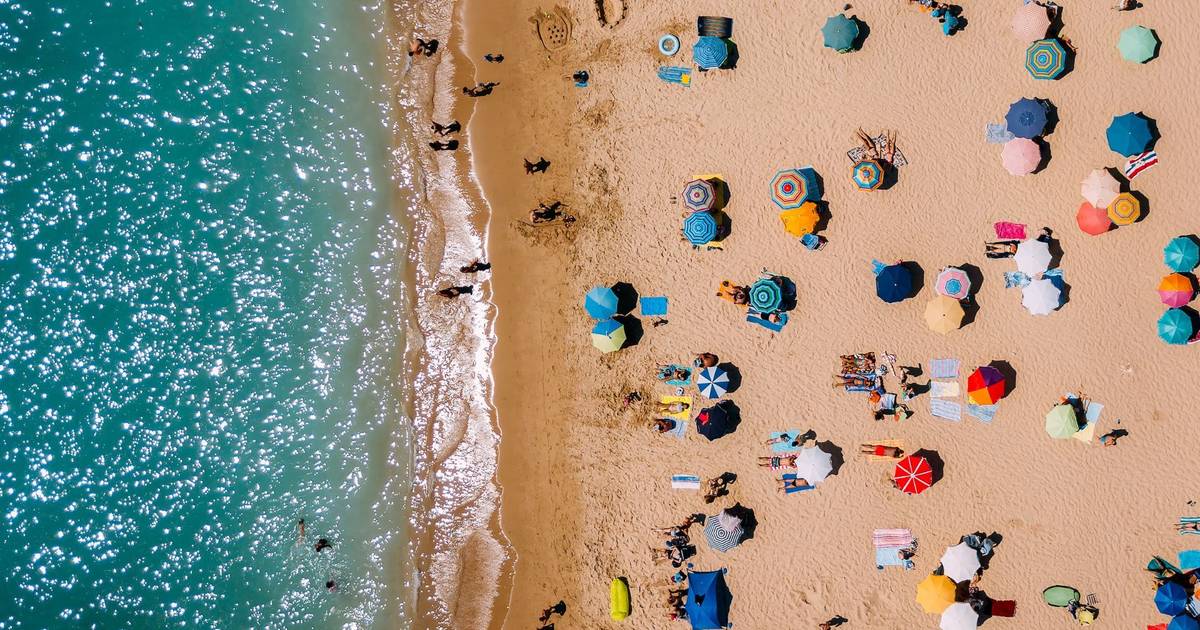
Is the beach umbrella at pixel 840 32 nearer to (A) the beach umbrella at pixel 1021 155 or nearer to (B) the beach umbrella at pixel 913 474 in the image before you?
(A) the beach umbrella at pixel 1021 155

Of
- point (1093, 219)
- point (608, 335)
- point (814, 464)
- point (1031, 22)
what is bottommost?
point (814, 464)

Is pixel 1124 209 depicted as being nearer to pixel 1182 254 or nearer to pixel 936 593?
pixel 1182 254

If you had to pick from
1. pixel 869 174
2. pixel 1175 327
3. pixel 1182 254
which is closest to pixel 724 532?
pixel 869 174

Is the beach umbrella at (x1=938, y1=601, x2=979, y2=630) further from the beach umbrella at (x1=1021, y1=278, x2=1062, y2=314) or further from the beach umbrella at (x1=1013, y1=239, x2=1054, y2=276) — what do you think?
the beach umbrella at (x1=1013, y1=239, x2=1054, y2=276)

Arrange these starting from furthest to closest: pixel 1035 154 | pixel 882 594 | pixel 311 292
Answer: pixel 311 292
pixel 882 594
pixel 1035 154

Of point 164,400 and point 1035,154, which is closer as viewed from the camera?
point 1035,154

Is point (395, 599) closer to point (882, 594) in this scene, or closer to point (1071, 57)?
point (882, 594)

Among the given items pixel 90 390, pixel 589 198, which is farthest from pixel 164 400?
pixel 589 198
